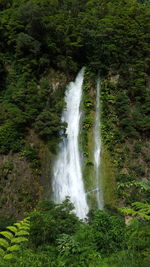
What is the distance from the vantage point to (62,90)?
1744 cm

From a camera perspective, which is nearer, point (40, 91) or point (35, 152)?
point (35, 152)

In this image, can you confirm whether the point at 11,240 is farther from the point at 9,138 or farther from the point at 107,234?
the point at 9,138

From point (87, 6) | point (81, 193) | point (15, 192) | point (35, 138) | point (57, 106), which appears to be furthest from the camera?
point (87, 6)

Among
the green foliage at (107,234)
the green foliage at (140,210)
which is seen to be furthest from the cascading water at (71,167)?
the green foliage at (140,210)

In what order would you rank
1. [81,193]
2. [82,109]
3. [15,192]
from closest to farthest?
[15,192]
[81,193]
[82,109]

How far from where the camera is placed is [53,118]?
13.9 m

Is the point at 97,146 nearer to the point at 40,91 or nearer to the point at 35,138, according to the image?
the point at 35,138

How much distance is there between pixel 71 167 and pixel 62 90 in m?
6.66

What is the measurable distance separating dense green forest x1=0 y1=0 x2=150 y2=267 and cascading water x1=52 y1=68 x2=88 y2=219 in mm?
610

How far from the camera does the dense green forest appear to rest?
40.2ft

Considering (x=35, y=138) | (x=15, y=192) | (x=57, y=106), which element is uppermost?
(x=57, y=106)

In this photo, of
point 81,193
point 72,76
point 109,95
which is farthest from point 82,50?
point 81,193

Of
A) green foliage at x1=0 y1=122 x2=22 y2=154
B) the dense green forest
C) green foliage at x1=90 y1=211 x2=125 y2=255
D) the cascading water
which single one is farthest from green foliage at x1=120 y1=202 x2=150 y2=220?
green foliage at x1=0 y1=122 x2=22 y2=154

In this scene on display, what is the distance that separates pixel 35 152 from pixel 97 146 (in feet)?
13.1
